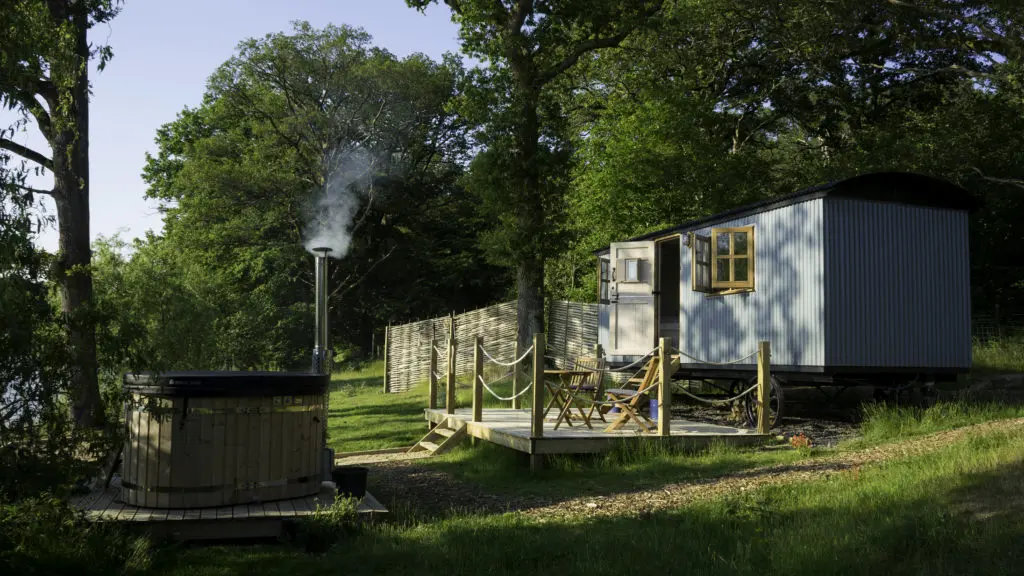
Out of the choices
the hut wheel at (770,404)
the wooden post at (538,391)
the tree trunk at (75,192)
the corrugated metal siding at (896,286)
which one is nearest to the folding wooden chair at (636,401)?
the wooden post at (538,391)

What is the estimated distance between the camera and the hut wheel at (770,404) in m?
10.7

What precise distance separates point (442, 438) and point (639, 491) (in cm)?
496

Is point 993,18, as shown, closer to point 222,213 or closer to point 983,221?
point 983,221

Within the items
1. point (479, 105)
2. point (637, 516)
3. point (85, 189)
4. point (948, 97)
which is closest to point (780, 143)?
point (948, 97)

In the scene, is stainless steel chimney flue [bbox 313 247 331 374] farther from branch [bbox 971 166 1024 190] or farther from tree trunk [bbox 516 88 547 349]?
branch [bbox 971 166 1024 190]

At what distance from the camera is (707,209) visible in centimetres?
1931

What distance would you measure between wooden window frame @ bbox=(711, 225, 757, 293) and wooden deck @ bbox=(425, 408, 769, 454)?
2.34 m

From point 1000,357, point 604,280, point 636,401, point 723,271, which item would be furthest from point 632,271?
point 1000,357

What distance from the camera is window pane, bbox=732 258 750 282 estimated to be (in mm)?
11969

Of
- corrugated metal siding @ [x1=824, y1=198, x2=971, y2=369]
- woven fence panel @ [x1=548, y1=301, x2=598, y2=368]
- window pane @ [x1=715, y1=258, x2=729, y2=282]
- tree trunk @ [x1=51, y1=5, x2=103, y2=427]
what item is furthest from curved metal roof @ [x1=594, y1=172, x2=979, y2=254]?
tree trunk @ [x1=51, y1=5, x2=103, y2=427]

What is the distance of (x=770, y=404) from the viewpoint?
11.1 m

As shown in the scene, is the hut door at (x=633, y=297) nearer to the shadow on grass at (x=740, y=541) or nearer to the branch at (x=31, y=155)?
the shadow on grass at (x=740, y=541)

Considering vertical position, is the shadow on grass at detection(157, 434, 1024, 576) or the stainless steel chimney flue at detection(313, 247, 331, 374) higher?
the stainless steel chimney flue at detection(313, 247, 331, 374)

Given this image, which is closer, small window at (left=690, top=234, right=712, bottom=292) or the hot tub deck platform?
the hot tub deck platform
